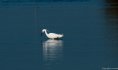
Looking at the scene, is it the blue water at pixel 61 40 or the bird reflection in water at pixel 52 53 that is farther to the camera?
the blue water at pixel 61 40

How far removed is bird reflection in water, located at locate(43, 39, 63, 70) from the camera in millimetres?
9961

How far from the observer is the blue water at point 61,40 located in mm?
10094

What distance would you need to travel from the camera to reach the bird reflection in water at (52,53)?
9.96 metres

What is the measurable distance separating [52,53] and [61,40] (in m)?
1.35

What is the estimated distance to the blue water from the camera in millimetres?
10094

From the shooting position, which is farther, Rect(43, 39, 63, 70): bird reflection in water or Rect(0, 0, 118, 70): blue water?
Rect(0, 0, 118, 70): blue water

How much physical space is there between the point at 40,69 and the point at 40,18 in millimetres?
5470

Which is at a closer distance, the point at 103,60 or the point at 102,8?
the point at 103,60

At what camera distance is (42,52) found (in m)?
11.0

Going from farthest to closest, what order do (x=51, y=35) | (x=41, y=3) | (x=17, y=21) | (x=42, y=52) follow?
(x=41, y=3) < (x=17, y=21) < (x=51, y=35) < (x=42, y=52)

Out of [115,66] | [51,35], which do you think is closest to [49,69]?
[115,66]

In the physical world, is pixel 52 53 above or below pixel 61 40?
below

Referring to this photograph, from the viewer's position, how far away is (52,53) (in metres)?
10.7

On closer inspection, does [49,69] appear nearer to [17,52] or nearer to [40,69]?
[40,69]
